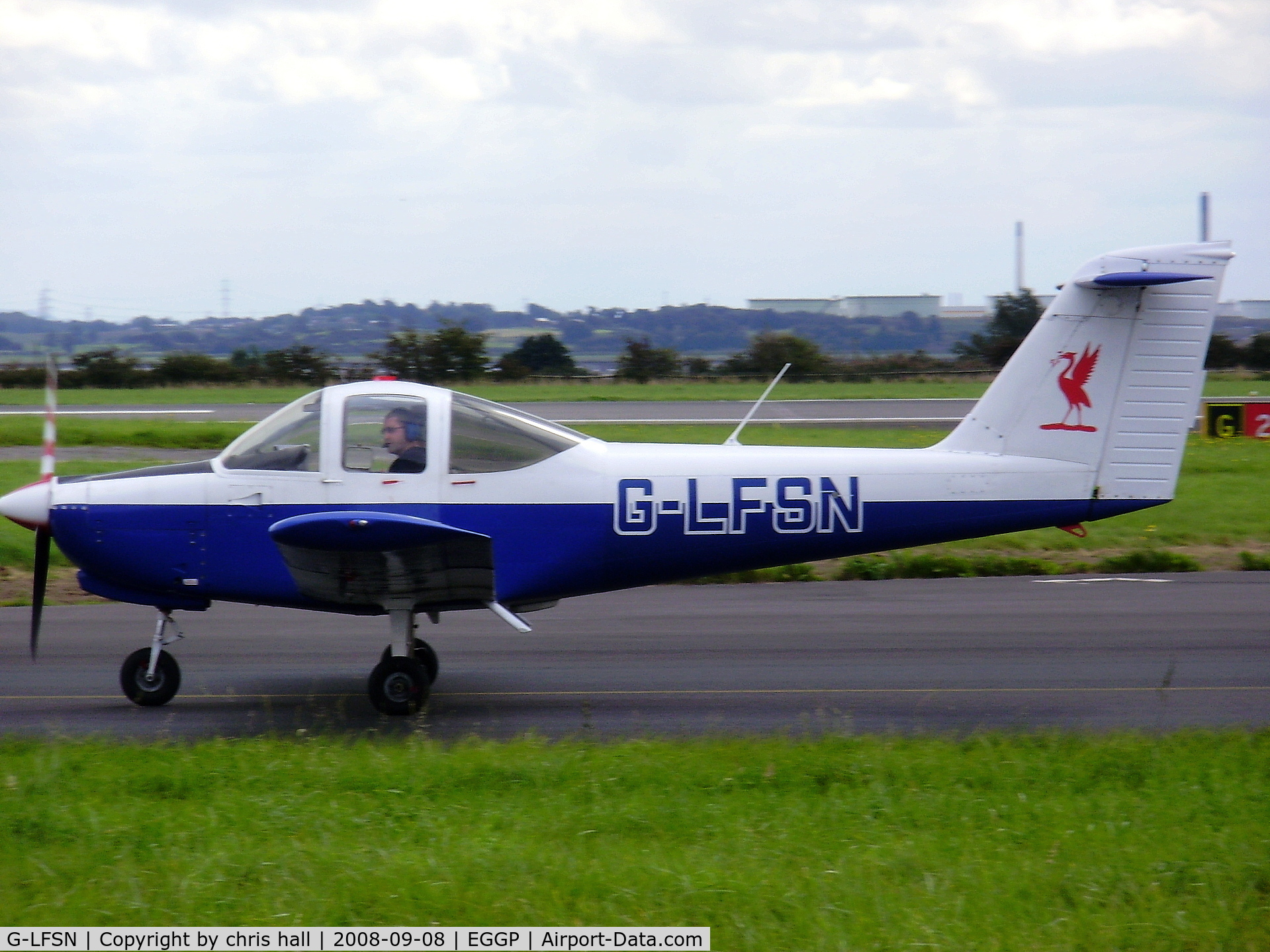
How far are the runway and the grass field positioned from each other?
79.4 feet

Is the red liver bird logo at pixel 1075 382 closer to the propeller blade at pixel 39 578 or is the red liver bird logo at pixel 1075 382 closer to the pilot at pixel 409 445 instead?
the pilot at pixel 409 445

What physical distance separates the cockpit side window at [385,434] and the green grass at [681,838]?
1.86 metres

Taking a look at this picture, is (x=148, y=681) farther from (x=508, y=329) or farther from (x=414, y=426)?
(x=508, y=329)

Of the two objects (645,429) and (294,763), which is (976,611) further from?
(645,429)

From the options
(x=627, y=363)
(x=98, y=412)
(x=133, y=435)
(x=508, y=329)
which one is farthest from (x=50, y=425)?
(x=508, y=329)

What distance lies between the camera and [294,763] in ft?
18.6

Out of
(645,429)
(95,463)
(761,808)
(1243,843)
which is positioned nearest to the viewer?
(1243,843)

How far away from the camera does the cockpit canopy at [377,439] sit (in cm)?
720

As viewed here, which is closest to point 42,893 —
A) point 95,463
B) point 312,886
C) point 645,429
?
point 312,886

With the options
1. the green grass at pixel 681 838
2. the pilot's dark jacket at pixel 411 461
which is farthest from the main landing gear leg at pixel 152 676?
the pilot's dark jacket at pixel 411 461

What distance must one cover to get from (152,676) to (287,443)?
5.78 ft

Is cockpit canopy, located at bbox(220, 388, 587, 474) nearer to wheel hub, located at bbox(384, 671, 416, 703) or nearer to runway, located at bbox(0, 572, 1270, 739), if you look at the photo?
wheel hub, located at bbox(384, 671, 416, 703)

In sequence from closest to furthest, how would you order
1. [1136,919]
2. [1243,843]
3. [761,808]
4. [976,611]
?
[1136,919]
[1243,843]
[761,808]
[976,611]

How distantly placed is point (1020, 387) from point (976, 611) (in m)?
3.14
